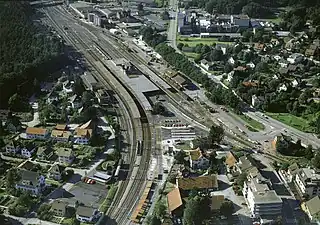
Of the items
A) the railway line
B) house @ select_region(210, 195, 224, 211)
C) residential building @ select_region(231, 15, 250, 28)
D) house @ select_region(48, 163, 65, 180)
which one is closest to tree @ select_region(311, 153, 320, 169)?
A: house @ select_region(210, 195, 224, 211)

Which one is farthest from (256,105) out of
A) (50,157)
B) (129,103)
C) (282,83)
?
(50,157)

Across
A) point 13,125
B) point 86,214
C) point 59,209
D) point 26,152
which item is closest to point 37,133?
point 26,152

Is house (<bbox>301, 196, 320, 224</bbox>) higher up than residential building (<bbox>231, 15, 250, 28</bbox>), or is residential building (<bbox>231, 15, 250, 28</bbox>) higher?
residential building (<bbox>231, 15, 250, 28</bbox>)

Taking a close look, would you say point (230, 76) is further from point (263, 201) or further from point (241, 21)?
point (263, 201)

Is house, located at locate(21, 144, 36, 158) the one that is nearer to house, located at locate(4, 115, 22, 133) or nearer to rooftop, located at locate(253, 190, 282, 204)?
house, located at locate(4, 115, 22, 133)

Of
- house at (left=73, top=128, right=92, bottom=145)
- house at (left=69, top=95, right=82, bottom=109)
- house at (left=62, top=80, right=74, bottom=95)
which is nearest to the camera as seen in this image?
house at (left=73, top=128, right=92, bottom=145)

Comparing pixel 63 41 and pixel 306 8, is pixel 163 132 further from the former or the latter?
pixel 306 8
